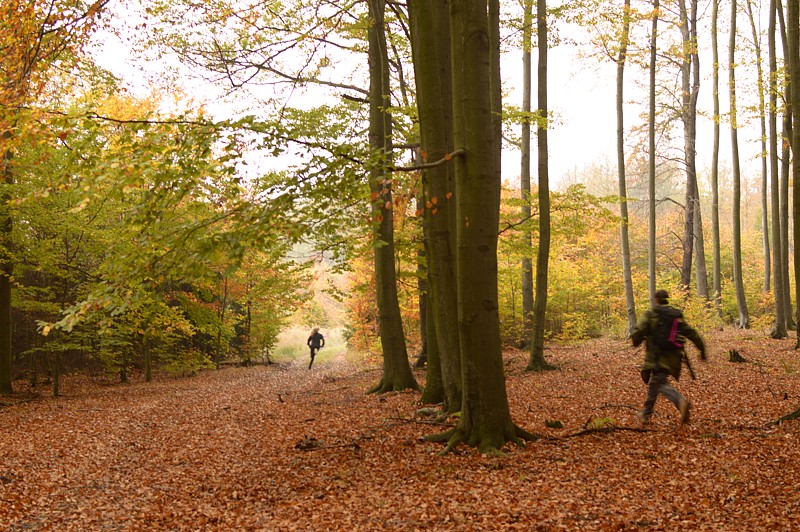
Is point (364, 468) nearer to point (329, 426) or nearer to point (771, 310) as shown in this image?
point (329, 426)

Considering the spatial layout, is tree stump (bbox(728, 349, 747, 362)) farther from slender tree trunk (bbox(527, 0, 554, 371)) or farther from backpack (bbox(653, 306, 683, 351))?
backpack (bbox(653, 306, 683, 351))

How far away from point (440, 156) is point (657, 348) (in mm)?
3636

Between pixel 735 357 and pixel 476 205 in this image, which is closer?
pixel 476 205

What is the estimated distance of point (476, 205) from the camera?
235 inches

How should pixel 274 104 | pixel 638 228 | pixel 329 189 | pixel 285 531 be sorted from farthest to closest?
pixel 638 228
pixel 274 104
pixel 329 189
pixel 285 531

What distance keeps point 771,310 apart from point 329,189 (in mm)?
23293

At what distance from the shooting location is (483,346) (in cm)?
608

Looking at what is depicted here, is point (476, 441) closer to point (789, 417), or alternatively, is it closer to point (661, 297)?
point (661, 297)

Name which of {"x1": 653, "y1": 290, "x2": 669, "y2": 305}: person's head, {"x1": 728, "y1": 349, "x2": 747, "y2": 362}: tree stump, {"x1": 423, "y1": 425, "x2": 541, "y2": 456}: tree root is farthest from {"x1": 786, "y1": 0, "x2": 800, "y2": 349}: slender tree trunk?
{"x1": 423, "y1": 425, "x2": 541, "y2": 456}: tree root

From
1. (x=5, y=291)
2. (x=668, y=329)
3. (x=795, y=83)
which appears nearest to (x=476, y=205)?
(x=668, y=329)

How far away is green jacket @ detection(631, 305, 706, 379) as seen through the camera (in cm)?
688


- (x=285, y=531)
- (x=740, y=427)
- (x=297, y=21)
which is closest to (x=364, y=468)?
(x=285, y=531)

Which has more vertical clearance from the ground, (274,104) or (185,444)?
(274,104)

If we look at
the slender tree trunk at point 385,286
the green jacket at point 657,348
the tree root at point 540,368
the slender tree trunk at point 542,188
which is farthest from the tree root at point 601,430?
→ the tree root at point 540,368
